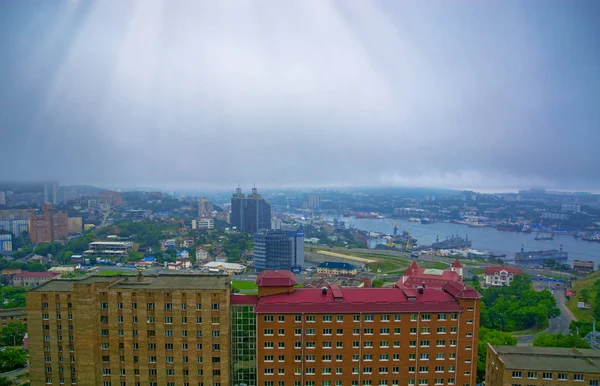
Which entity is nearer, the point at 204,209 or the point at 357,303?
the point at 357,303

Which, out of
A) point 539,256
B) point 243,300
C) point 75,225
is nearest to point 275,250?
point 243,300

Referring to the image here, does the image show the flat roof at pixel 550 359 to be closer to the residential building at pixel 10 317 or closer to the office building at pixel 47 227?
the residential building at pixel 10 317

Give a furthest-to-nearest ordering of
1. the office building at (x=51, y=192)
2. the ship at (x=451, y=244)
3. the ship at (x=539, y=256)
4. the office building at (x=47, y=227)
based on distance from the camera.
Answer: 1. the office building at (x=51, y=192)
2. the ship at (x=451, y=244)
3. the ship at (x=539, y=256)
4. the office building at (x=47, y=227)

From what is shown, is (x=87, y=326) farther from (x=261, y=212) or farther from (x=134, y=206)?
(x=134, y=206)

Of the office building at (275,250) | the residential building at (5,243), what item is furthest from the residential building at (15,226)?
the office building at (275,250)

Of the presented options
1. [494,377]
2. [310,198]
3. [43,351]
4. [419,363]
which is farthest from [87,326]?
[310,198]

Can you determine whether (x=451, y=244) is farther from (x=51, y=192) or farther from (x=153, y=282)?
(x=51, y=192)
